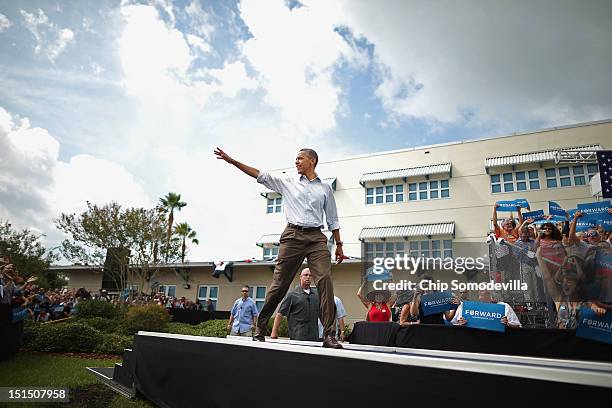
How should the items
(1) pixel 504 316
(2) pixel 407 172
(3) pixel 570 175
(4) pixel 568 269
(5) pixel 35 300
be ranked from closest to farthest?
1. (1) pixel 504 316
2. (4) pixel 568 269
3. (5) pixel 35 300
4. (3) pixel 570 175
5. (2) pixel 407 172

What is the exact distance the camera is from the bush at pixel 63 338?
35.1ft

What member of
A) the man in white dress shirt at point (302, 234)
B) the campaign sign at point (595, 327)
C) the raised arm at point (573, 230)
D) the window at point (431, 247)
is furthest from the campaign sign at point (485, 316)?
the window at point (431, 247)

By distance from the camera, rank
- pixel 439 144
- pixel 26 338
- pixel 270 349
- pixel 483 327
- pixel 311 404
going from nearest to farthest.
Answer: pixel 311 404 < pixel 270 349 < pixel 483 327 < pixel 26 338 < pixel 439 144

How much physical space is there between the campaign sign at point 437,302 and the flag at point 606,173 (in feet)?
22.7

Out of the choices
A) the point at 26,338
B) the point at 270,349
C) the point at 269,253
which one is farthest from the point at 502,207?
the point at 269,253

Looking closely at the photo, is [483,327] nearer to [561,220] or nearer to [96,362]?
[561,220]

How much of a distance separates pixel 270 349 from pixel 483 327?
449 cm

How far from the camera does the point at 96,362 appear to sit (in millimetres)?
9414

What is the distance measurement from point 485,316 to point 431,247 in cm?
2029

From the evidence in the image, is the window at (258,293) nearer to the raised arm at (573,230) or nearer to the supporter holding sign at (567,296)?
the raised arm at (573,230)

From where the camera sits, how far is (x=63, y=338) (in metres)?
11.1

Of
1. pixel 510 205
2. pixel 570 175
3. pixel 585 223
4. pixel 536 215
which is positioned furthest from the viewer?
pixel 570 175

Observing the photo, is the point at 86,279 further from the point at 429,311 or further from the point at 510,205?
the point at 510,205

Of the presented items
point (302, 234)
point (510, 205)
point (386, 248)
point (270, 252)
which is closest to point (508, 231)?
point (510, 205)
